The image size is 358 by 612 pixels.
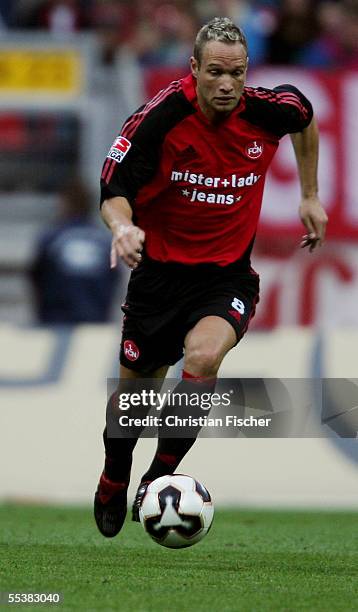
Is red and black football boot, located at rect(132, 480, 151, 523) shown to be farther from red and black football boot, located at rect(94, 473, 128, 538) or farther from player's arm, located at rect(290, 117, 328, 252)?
player's arm, located at rect(290, 117, 328, 252)

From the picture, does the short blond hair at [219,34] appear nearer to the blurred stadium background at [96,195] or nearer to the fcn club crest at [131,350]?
the fcn club crest at [131,350]

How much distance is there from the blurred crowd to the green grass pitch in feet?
18.1

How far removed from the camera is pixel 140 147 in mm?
6449

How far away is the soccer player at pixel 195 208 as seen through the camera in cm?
642

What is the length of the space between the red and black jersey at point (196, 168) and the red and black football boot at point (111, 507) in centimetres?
121

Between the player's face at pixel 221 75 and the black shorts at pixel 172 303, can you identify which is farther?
the black shorts at pixel 172 303

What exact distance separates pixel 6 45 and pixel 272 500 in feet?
16.4

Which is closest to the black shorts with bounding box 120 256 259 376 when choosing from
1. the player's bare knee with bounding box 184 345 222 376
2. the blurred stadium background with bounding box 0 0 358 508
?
the player's bare knee with bounding box 184 345 222 376

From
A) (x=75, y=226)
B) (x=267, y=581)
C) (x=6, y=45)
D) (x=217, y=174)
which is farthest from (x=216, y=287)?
(x=6, y=45)

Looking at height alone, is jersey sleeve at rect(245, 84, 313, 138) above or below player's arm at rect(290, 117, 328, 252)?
above

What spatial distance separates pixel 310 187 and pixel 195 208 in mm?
803

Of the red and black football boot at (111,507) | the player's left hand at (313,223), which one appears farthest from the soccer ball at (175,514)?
the player's left hand at (313,223)

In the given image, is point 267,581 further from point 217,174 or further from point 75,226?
point 75,226

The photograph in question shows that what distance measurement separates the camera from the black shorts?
6.77 meters
